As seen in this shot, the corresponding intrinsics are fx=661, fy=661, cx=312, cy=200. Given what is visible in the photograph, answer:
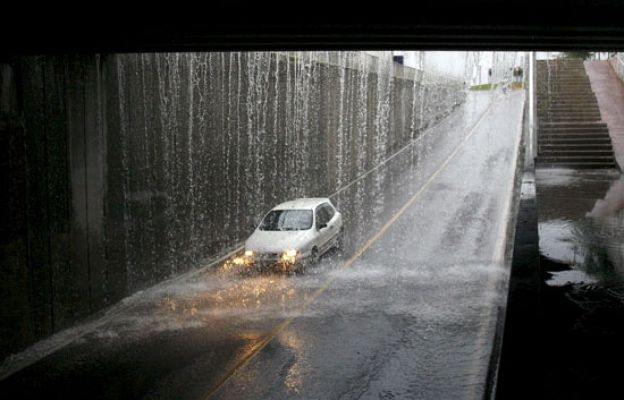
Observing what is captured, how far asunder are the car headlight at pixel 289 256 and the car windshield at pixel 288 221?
121cm

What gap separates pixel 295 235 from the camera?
15.7 metres

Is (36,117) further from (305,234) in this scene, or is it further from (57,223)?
(305,234)

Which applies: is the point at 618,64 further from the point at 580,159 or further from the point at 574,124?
the point at 580,159

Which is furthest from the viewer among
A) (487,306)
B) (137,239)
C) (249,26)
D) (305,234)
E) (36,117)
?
(305,234)

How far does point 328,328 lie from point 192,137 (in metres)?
6.93

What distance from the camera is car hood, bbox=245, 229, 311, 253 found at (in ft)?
49.6

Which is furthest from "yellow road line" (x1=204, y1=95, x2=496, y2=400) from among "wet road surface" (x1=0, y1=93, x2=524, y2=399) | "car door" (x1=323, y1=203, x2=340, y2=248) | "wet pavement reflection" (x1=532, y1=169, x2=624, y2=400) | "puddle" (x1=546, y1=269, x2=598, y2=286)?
"puddle" (x1=546, y1=269, x2=598, y2=286)

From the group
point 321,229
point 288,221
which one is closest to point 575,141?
point 321,229

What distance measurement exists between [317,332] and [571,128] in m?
17.6

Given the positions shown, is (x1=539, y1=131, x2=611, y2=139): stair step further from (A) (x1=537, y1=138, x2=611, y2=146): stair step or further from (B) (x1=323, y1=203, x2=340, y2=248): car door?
(B) (x1=323, y1=203, x2=340, y2=248): car door

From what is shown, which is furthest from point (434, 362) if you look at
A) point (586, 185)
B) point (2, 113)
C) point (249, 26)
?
point (586, 185)

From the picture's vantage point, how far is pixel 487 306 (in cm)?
1211

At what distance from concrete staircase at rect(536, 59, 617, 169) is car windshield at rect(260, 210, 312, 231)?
36.1ft

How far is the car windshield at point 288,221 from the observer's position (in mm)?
16297
